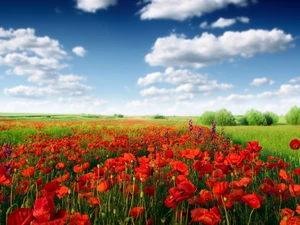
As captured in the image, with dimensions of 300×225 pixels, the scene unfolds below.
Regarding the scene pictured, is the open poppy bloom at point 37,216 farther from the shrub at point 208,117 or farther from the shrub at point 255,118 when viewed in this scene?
the shrub at point 255,118

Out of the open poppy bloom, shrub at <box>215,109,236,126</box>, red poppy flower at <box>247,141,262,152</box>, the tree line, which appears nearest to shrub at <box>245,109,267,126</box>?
the tree line

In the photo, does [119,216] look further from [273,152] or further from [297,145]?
[273,152]

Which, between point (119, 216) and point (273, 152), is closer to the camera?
point (119, 216)

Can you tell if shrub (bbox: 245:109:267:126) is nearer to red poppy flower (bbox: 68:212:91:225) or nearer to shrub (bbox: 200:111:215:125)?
shrub (bbox: 200:111:215:125)

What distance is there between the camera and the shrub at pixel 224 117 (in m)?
31.5

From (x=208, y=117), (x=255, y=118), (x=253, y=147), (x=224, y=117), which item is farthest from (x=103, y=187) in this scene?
(x=255, y=118)

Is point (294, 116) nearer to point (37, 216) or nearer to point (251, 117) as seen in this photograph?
point (251, 117)

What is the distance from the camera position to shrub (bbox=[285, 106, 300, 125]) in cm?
3284

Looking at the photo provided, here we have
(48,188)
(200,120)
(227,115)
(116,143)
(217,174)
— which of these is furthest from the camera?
(200,120)

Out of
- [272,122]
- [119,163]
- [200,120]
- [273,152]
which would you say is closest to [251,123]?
[272,122]

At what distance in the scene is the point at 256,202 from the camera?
1656mm

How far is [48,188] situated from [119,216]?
90 cm

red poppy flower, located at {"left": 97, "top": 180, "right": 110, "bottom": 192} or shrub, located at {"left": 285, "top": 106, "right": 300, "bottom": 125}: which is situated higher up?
shrub, located at {"left": 285, "top": 106, "right": 300, "bottom": 125}

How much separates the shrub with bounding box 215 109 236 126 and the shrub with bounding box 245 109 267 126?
2.61 metres
